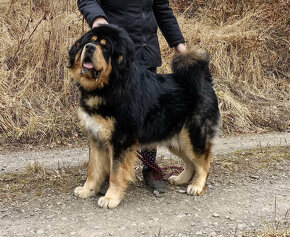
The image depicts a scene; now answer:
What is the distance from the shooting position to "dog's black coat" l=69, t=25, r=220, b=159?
3314 millimetres

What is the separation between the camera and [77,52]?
333 centimetres

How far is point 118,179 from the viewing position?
360cm

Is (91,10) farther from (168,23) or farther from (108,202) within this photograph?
(108,202)

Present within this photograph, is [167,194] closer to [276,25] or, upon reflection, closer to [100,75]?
[100,75]

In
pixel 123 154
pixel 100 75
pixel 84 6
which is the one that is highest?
pixel 84 6

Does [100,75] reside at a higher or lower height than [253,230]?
higher

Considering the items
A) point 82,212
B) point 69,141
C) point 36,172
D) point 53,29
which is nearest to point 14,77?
point 53,29

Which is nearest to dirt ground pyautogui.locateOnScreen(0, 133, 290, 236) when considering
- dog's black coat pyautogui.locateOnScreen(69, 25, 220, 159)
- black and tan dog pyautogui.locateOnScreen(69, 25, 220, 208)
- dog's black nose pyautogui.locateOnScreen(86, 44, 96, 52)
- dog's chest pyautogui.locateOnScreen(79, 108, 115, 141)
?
black and tan dog pyautogui.locateOnScreen(69, 25, 220, 208)

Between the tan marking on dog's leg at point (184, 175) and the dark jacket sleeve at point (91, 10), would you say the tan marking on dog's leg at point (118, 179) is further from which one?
the dark jacket sleeve at point (91, 10)

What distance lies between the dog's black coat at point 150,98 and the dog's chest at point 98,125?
0.04 meters

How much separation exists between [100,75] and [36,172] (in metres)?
1.71

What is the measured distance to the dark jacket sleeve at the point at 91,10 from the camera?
3463mm

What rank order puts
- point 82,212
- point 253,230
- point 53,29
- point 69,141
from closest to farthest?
point 253,230 → point 82,212 → point 69,141 → point 53,29

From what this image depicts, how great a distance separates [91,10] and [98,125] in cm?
107
